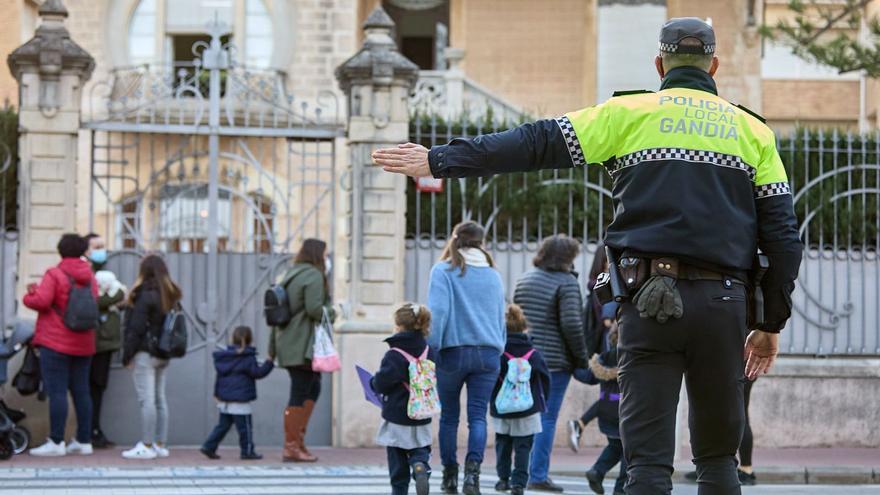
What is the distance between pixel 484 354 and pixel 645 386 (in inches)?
197

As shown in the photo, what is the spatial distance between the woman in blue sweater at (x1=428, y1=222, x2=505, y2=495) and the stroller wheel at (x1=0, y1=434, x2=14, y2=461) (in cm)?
395

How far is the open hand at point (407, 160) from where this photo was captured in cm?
578

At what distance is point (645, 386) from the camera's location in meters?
5.60

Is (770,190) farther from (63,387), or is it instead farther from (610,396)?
(63,387)

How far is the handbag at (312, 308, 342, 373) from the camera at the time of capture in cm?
1266

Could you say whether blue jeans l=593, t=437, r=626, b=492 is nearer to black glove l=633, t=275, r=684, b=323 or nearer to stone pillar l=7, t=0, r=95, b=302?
black glove l=633, t=275, r=684, b=323

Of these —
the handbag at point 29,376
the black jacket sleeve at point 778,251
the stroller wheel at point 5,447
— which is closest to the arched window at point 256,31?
the handbag at point 29,376

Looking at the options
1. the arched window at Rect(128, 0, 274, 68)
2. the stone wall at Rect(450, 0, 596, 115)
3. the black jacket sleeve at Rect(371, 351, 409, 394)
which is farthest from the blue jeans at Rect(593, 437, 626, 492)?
the stone wall at Rect(450, 0, 596, 115)

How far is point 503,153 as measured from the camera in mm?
5711

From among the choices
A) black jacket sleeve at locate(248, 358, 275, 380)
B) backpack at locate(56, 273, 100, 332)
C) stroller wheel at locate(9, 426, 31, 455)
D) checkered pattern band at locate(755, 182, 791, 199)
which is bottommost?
stroller wheel at locate(9, 426, 31, 455)

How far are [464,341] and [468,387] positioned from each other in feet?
1.07

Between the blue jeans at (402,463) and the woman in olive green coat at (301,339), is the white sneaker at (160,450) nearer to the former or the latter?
the woman in olive green coat at (301,339)

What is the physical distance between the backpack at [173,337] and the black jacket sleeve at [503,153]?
756cm

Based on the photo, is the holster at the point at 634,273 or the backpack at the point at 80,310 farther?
the backpack at the point at 80,310
